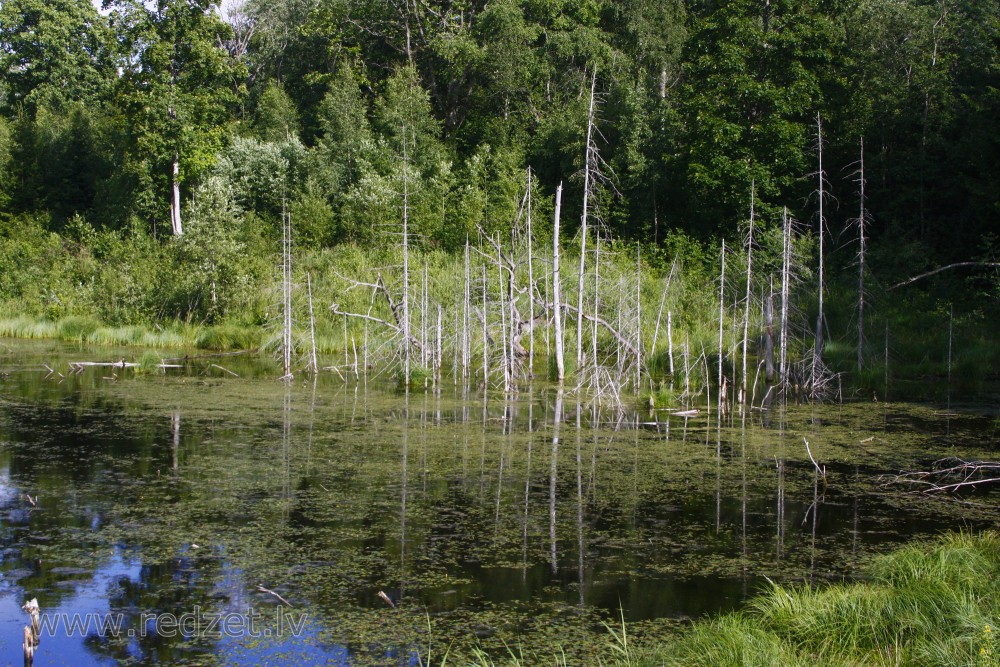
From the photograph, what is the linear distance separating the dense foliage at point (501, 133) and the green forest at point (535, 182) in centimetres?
12

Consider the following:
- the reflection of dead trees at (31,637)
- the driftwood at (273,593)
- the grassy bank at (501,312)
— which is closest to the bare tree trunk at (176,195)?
the grassy bank at (501,312)

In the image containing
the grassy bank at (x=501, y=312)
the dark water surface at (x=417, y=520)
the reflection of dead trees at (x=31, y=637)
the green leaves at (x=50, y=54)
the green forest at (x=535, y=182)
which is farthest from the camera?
the green leaves at (x=50, y=54)

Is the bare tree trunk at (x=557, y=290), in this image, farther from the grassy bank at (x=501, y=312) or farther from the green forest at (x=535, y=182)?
the green forest at (x=535, y=182)

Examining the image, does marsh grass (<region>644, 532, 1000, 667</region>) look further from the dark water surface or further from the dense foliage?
the dense foliage

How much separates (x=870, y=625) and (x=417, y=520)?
4.86m

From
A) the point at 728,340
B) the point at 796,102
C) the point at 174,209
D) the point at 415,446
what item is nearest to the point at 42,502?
the point at 415,446

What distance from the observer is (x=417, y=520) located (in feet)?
32.9

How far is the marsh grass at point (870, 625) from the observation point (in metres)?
5.97

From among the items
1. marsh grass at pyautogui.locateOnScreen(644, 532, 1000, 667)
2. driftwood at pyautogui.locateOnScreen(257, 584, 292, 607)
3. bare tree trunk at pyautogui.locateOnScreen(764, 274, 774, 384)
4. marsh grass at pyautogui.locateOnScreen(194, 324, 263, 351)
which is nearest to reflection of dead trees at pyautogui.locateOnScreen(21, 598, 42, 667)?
driftwood at pyautogui.locateOnScreen(257, 584, 292, 607)

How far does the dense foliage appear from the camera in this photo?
1227 inches

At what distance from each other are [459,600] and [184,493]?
4.61m

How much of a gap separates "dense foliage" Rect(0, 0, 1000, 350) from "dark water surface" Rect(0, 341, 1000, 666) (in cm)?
1301

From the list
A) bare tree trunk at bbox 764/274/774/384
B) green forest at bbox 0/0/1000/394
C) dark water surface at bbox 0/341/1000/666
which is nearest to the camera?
dark water surface at bbox 0/341/1000/666

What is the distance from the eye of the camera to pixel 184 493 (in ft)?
36.0
